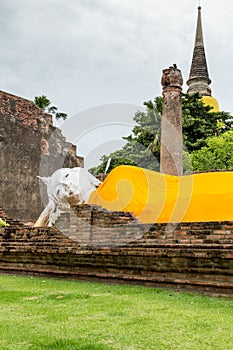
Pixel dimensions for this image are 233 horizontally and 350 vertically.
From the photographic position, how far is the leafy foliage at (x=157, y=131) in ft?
65.1

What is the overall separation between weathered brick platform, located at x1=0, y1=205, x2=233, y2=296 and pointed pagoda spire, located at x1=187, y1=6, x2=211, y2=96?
802 inches

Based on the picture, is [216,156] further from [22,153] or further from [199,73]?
[199,73]

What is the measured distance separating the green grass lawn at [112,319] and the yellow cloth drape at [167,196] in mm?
1681

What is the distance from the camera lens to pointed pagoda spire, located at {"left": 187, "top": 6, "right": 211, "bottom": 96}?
26302 millimetres

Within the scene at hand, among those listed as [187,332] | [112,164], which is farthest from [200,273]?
[112,164]

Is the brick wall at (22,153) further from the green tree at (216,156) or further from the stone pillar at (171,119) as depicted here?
the stone pillar at (171,119)

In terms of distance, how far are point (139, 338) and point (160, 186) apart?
4.87 m

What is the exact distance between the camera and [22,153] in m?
15.2

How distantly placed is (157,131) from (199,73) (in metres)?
7.78

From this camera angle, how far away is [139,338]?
3170 millimetres

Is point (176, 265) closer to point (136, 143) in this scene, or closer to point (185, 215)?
point (185, 215)

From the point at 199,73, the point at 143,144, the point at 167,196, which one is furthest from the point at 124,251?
the point at 199,73

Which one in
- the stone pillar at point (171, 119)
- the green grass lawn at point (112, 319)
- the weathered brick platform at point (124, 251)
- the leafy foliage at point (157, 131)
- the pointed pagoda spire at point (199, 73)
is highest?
the pointed pagoda spire at point (199, 73)

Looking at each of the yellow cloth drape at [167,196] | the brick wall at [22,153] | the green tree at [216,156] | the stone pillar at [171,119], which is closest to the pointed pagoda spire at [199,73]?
the green tree at [216,156]
